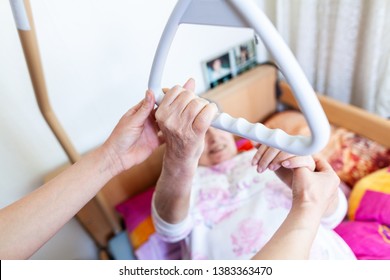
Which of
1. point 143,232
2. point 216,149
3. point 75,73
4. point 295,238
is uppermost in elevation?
point 75,73

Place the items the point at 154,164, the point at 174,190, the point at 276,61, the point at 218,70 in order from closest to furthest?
the point at 276,61 < the point at 174,190 < the point at 154,164 < the point at 218,70

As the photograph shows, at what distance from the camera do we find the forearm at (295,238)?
45cm

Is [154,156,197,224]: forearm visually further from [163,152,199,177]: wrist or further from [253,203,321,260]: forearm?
[253,203,321,260]: forearm

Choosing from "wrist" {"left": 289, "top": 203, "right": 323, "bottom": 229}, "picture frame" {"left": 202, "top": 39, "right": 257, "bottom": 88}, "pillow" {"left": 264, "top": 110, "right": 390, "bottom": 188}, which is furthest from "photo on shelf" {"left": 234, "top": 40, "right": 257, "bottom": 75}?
"wrist" {"left": 289, "top": 203, "right": 323, "bottom": 229}

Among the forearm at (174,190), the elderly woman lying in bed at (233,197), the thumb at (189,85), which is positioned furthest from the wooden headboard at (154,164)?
the thumb at (189,85)

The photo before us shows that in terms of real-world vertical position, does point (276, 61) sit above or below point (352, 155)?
above

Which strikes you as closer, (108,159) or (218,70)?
(108,159)

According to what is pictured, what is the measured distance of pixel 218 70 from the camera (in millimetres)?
1270

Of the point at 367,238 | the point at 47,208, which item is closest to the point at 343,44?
the point at 367,238

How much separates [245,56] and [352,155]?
0.63 m

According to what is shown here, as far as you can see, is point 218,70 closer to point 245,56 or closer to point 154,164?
point 245,56

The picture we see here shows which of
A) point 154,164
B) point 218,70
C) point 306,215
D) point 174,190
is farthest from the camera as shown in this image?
point 218,70

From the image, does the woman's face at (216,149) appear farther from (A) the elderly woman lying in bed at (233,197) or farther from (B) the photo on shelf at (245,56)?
(B) the photo on shelf at (245,56)

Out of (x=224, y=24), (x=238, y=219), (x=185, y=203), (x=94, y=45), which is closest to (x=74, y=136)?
(x=94, y=45)
